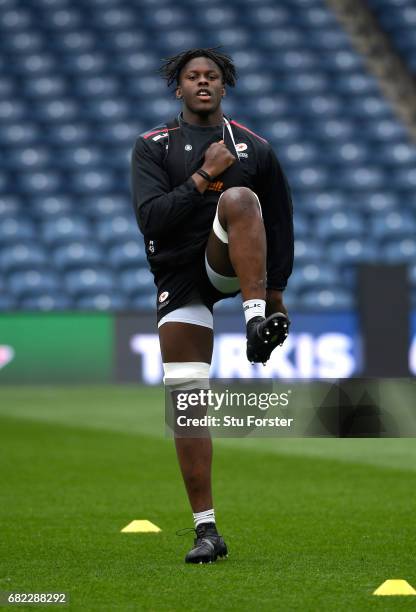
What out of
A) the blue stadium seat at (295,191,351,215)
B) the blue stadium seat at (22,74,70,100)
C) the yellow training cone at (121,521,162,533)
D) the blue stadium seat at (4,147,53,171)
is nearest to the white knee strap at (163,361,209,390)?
the yellow training cone at (121,521,162,533)

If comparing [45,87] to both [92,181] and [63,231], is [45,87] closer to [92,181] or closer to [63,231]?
[92,181]

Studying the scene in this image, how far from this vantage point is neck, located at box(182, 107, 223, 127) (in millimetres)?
4809

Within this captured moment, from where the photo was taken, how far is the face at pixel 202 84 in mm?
4707

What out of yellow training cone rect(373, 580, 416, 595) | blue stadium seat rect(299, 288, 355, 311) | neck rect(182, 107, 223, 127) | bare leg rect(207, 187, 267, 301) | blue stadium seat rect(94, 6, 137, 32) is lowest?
yellow training cone rect(373, 580, 416, 595)

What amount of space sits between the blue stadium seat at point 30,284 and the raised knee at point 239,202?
1270 centimetres

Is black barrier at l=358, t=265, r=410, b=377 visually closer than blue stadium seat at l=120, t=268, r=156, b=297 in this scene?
Yes

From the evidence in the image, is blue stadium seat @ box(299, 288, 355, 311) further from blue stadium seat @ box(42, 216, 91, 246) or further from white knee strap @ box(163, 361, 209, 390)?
white knee strap @ box(163, 361, 209, 390)

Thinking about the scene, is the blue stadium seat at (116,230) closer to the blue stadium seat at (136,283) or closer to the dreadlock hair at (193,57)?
the blue stadium seat at (136,283)

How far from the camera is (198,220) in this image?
186 inches

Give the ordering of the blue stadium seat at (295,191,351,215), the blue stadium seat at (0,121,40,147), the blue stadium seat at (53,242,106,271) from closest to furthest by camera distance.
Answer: the blue stadium seat at (53,242,106,271)
the blue stadium seat at (295,191,351,215)
the blue stadium seat at (0,121,40,147)

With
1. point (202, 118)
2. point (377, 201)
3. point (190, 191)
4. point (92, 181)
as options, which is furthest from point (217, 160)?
point (377, 201)

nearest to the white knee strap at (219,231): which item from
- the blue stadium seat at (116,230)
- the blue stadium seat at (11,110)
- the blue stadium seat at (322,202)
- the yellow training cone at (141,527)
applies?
the yellow training cone at (141,527)

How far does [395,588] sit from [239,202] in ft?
4.62

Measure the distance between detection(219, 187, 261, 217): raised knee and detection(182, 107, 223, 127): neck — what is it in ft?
1.65
